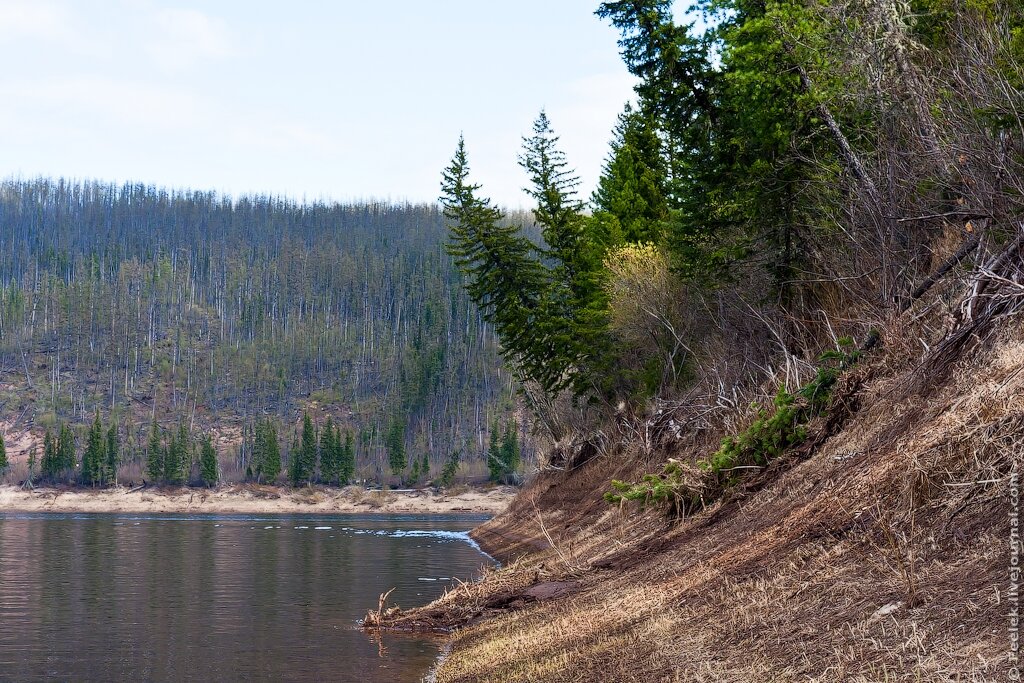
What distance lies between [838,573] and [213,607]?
74.4 feet

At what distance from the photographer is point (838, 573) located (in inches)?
460

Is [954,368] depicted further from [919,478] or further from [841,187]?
[841,187]

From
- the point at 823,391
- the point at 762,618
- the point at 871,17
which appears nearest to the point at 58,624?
the point at 823,391

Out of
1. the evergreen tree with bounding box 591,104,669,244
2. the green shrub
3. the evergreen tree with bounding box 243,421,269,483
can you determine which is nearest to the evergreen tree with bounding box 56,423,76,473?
the evergreen tree with bounding box 243,421,269,483

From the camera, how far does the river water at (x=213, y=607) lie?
1998 cm

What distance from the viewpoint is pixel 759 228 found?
99.8 feet

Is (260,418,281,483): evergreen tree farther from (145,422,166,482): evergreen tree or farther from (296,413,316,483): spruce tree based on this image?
(145,422,166,482): evergreen tree

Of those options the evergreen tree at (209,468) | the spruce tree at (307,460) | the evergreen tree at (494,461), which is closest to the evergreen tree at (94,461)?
the evergreen tree at (209,468)

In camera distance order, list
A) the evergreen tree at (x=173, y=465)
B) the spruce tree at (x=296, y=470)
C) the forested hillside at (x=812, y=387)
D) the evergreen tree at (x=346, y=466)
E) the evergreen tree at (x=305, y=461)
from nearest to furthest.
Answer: the forested hillside at (x=812, y=387), the evergreen tree at (x=173, y=465), the spruce tree at (x=296, y=470), the evergreen tree at (x=305, y=461), the evergreen tree at (x=346, y=466)

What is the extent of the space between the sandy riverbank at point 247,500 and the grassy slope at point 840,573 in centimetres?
11396

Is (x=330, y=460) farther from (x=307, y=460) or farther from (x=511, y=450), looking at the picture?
(x=511, y=450)

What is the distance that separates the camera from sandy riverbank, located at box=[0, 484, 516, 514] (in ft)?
434

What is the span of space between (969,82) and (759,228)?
42.8 ft

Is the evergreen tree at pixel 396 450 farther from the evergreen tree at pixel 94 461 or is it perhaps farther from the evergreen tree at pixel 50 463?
the evergreen tree at pixel 50 463
